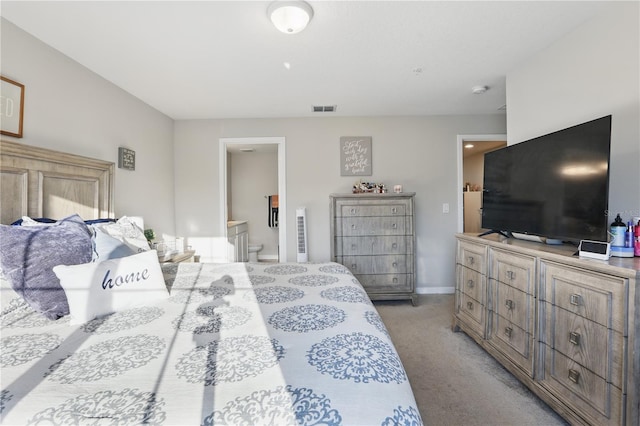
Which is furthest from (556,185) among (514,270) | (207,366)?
(207,366)

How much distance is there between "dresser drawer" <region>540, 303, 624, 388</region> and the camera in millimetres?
1294

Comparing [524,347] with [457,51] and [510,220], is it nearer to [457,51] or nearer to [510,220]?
[510,220]

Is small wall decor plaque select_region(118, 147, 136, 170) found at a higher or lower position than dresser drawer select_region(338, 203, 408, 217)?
higher

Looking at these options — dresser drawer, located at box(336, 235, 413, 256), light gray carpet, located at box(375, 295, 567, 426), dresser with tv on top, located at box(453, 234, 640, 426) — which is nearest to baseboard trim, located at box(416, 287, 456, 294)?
dresser drawer, located at box(336, 235, 413, 256)

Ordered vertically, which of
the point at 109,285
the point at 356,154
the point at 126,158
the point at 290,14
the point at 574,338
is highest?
the point at 290,14

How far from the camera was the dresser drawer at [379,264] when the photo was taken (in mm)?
3400

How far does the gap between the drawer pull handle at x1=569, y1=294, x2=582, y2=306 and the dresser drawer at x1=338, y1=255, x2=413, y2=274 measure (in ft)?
6.31

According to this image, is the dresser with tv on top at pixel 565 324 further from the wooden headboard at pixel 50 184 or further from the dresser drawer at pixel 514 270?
the wooden headboard at pixel 50 184

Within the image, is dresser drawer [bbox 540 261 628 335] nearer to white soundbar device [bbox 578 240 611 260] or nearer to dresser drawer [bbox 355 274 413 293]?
white soundbar device [bbox 578 240 611 260]

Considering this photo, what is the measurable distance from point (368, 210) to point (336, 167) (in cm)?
80

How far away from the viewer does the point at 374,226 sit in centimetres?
340

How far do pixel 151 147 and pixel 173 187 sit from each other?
2.11 ft

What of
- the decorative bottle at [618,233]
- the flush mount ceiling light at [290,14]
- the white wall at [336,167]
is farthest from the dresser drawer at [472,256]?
the flush mount ceiling light at [290,14]

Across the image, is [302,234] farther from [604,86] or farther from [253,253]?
[604,86]
